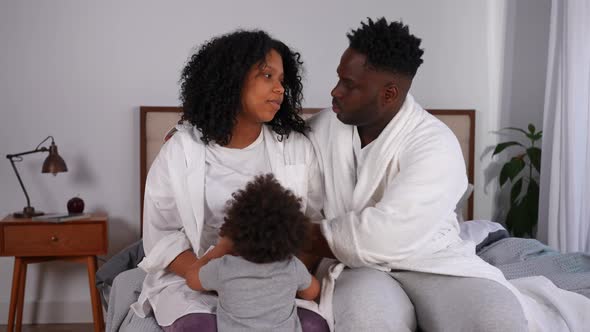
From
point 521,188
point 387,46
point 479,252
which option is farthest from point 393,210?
point 521,188

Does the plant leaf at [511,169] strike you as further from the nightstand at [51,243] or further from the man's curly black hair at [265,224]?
the man's curly black hair at [265,224]

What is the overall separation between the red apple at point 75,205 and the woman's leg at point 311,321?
2.01 metres

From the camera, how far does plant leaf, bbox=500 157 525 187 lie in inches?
140

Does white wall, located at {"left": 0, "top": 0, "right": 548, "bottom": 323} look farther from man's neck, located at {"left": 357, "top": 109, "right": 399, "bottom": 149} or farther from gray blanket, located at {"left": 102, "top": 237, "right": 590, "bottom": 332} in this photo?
man's neck, located at {"left": 357, "top": 109, "right": 399, "bottom": 149}

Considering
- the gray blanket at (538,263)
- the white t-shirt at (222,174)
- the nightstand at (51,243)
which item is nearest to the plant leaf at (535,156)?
the gray blanket at (538,263)

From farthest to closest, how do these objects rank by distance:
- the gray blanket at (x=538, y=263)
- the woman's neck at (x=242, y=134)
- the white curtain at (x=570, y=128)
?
the white curtain at (x=570, y=128)
the gray blanket at (x=538, y=263)
the woman's neck at (x=242, y=134)

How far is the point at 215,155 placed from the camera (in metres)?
1.96

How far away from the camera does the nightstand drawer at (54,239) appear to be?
3.18 metres

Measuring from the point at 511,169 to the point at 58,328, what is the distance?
8.09 ft

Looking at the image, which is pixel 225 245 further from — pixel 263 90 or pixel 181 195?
pixel 263 90

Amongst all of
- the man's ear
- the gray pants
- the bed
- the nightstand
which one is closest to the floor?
the nightstand

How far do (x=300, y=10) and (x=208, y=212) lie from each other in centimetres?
195

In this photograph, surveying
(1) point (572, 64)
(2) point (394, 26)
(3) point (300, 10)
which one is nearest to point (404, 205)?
(2) point (394, 26)

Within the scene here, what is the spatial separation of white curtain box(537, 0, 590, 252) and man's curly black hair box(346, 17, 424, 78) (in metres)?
1.54
